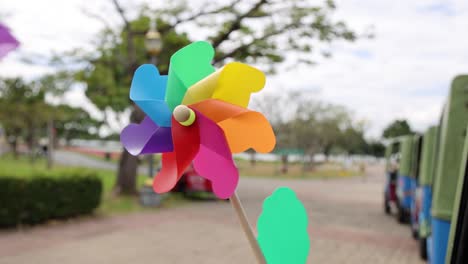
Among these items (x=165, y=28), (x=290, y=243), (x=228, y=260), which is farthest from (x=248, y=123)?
(x=165, y=28)

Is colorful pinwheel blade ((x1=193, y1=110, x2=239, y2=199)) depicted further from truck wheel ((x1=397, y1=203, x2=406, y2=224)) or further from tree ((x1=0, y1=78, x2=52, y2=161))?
tree ((x1=0, y1=78, x2=52, y2=161))

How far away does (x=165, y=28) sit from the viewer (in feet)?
40.2

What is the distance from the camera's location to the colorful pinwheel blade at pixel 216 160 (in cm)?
154

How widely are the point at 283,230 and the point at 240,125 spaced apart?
530mm

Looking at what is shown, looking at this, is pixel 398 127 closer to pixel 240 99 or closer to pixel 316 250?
pixel 316 250

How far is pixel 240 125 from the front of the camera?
1.69m

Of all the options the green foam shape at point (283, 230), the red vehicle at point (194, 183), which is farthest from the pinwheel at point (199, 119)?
the red vehicle at point (194, 183)

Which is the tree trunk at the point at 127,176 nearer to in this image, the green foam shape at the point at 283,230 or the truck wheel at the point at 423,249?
the truck wheel at the point at 423,249

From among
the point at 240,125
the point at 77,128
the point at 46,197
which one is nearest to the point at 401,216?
the point at 46,197

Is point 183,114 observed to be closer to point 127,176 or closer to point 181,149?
point 181,149

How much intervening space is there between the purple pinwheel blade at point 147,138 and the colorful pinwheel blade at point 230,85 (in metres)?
0.18

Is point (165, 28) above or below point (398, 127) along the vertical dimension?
above

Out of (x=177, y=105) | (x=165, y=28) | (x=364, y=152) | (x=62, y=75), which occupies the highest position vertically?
(x=165, y=28)

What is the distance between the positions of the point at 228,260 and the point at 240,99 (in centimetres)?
475
